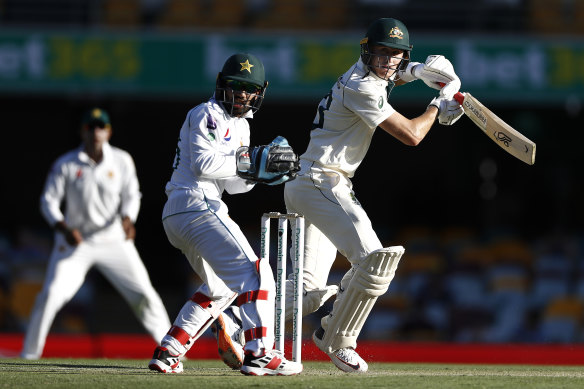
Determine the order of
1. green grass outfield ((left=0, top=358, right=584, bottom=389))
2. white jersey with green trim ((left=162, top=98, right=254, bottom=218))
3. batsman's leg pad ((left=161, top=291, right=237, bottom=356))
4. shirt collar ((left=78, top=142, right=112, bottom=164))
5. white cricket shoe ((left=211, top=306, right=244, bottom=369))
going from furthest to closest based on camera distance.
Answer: shirt collar ((left=78, top=142, right=112, bottom=164)) → white cricket shoe ((left=211, top=306, right=244, bottom=369)) → batsman's leg pad ((left=161, top=291, right=237, bottom=356)) → white jersey with green trim ((left=162, top=98, right=254, bottom=218)) → green grass outfield ((left=0, top=358, right=584, bottom=389))

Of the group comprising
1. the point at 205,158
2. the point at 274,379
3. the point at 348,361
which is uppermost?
the point at 205,158

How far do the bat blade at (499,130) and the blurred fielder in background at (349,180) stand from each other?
83mm

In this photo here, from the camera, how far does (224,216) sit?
16.2 feet

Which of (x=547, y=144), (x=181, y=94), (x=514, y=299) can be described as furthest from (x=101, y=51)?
(x=547, y=144)

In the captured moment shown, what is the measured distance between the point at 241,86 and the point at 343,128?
645 mm

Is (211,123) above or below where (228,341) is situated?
above

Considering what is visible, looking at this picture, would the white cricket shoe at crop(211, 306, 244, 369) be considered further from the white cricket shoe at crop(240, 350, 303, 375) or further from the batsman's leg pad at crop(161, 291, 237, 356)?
the white cricket shoe at crop(240, 350, 303, 375)

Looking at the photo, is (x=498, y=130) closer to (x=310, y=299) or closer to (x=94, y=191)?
(x=310, y=299)

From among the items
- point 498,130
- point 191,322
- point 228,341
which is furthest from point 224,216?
point 498,130

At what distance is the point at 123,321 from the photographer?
40.9 feet

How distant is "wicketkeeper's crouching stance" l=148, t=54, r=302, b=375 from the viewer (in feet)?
15.5

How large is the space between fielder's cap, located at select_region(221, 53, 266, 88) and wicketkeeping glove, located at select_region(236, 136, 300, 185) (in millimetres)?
459

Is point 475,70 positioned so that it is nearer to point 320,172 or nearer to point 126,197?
point 126,197

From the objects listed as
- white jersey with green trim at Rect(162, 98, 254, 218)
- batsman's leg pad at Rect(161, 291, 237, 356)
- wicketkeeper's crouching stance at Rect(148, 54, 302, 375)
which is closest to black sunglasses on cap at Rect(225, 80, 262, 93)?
wicketkeeper's crouching stance at Rect(148, 54, 302, 375)
